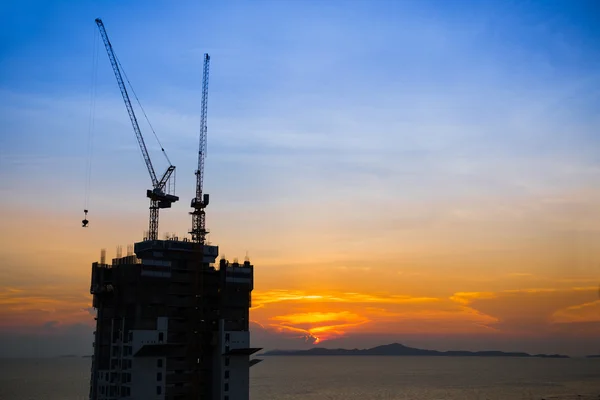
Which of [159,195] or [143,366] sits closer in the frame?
[143,366]

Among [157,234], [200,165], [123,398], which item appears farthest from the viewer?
[200,165]

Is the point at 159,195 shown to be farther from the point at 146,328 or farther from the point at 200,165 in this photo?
the point at 146,328

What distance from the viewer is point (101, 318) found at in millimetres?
143250

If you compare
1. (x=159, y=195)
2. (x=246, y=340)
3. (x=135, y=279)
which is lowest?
(x=246, y=340)

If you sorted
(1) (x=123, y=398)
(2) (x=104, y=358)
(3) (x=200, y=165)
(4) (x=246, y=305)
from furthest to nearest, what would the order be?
1. (3) (x=200, y=165)
2. (4) (x=246, y=305)
3. (2) (x=104, y=358)
4. (1) (x=123, y=398)

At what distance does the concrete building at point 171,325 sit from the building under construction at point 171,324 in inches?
8.7

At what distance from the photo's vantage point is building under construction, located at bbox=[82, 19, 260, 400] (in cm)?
13488

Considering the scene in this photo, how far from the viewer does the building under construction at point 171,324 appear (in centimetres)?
13488

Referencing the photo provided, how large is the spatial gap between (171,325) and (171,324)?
24 centimetres

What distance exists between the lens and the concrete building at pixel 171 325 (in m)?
135

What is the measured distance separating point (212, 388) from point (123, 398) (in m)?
21.5

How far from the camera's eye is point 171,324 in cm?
14350

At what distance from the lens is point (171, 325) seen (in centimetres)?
14350

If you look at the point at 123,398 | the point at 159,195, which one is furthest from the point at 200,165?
the point at 123,398
